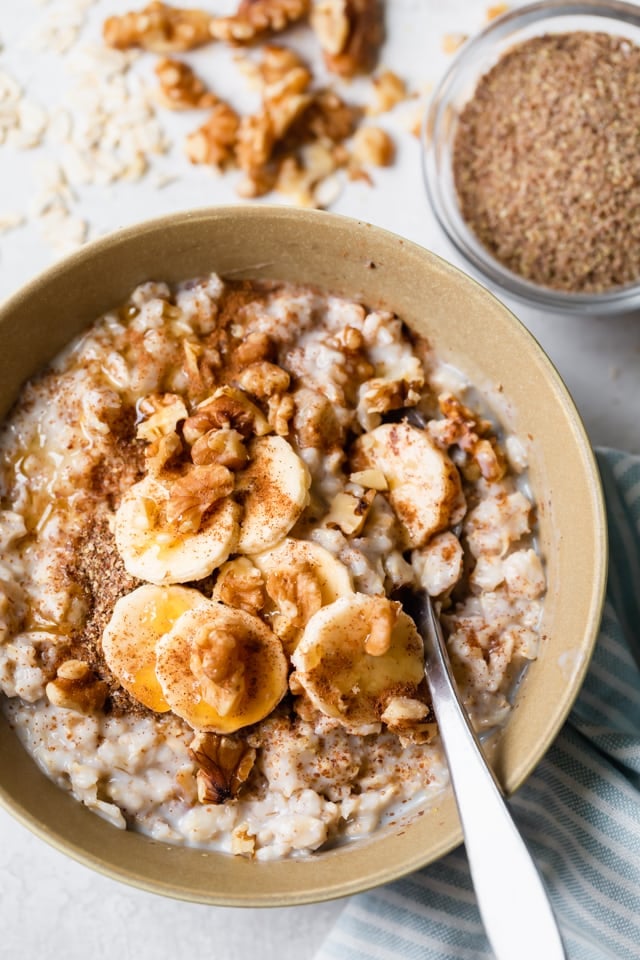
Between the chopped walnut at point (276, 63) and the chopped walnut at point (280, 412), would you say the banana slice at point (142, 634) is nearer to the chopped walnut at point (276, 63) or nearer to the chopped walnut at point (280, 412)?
the chopped walnut at point (280, 412)

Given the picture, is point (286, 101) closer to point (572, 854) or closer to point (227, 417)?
point (227, 417)

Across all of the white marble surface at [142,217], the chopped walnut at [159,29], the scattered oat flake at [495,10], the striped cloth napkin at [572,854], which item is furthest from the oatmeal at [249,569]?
the scattered oat flake at [495,10]

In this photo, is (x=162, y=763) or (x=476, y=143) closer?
(x=162, y=763)

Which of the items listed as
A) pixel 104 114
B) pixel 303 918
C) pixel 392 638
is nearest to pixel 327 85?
pixel 104 114

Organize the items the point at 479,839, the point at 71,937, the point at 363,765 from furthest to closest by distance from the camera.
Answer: the point at 71,937 < the point at 363,765 < the point at 479,839

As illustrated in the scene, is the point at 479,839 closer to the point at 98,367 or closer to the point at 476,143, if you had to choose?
the point at 98,367

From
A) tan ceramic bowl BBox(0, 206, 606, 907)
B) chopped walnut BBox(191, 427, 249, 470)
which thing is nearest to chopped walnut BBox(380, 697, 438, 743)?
tan ceramic bowl BBox(0, 206, 606, 907)
